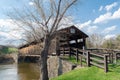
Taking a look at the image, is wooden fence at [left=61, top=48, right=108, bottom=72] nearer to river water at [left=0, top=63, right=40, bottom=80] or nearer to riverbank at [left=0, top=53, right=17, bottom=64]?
river water at [left=0, top=63, right=40, bottom=80]

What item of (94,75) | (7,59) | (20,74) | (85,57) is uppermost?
(85,57)

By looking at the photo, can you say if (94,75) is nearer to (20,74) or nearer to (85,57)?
(85,57)

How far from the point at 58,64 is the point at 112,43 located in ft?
87.6

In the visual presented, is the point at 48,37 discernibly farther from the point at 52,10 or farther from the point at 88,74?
the point at 88,74

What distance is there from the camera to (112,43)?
44625 mm

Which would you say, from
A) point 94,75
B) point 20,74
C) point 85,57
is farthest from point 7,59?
point 94,75

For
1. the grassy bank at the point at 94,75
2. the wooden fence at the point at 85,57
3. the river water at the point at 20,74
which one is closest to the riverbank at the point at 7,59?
the river water at the point at 20,74

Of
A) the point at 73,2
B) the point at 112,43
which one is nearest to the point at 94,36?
the point at 112,43

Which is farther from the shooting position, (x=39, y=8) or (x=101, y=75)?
(x=39, y=8)

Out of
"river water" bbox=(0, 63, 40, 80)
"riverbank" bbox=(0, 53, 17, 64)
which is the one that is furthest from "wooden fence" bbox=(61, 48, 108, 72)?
"riverbank" bbox=(0, 53, 17, 64)

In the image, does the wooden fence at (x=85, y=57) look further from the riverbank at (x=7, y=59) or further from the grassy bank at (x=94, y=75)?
the riverbank at (x=7, y=59)

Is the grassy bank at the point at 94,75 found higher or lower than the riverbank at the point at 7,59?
higher

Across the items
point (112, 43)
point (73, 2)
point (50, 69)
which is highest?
point (73, 2)

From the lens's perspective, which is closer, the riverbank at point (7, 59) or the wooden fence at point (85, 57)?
the wooden fence at point (85, 57)
